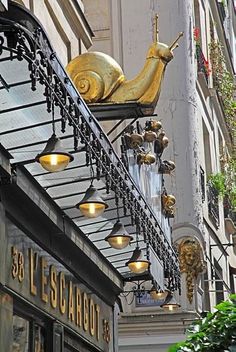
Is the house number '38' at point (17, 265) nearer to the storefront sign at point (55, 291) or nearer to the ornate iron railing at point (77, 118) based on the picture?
the storefront sign at point (55, 291)

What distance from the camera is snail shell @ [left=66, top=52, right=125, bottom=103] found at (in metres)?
13.3

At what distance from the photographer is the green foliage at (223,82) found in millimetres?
29828

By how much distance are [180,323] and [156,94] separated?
8.61 meters

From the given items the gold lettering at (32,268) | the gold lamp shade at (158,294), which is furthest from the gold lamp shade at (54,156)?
the gold lamp shade at (158,294)

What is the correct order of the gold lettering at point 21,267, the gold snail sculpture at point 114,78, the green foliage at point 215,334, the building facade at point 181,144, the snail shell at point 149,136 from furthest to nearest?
the building facade at point 181,144 < the snail shell at point 149,136 < the gold snail sculpture at point 114,78 < the gold lettering at point 21,267 < the green foliage at point 215,334

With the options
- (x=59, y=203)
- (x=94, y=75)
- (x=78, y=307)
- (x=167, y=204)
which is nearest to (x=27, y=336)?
(x=59, y=203)

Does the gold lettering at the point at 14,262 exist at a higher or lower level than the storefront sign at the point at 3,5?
lower

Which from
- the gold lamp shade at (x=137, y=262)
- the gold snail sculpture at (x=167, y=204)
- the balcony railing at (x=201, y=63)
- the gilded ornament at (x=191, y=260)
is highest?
the balcony railing at (x=201, y=63)

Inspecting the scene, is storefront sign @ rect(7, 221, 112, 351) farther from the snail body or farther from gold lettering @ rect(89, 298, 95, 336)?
the snail body

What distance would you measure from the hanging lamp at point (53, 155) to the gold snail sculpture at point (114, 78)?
371 centimetres

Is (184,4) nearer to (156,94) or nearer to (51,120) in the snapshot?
(156,94)

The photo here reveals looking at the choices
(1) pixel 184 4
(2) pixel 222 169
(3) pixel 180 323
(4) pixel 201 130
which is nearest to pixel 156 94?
(3) pixel 180 323

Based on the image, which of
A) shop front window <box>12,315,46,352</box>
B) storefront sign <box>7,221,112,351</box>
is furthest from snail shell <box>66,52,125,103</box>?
shop front window <box>12,315,46,352</box>

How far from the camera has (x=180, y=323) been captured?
21.1 m
